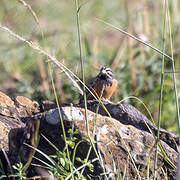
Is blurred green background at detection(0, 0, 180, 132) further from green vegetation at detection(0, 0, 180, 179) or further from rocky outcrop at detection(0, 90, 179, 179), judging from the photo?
rocky outcrop at detection(0, 90, 179, 179)

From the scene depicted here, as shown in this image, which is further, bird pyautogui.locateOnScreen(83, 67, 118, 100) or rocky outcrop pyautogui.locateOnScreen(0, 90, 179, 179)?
bird pyautogui.locateOnScreen(83, 67, 118, 100)

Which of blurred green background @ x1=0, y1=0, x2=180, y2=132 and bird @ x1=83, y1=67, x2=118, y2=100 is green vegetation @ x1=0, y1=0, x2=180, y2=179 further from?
bird @ x1=83, y1=67, x2=118, y2=100

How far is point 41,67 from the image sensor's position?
8.16 meters

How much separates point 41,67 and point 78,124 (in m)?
4.72

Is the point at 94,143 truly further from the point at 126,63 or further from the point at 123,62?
the point at 123,62

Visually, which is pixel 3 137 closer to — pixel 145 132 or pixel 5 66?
pixel 145 132

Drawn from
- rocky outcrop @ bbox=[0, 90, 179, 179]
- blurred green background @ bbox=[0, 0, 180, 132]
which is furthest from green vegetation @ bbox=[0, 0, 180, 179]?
rocky outcrop @ bbox=[0, 90, 179, 179]

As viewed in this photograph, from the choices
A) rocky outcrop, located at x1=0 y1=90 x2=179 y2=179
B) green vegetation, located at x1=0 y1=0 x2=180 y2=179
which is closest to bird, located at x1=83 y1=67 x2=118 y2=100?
green vegetation, located at x1=0 y1=0 x2=180 y2=179

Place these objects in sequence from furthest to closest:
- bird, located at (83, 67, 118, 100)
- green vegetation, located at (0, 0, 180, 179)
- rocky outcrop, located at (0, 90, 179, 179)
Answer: green vegetation, located at (0, 0, 180, 179) → bird, located at (83, 67, 118, 100) → rocky outcrop, located at (0, 90, 179, 179)

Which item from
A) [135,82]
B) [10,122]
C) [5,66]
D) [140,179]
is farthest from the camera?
[5,66]

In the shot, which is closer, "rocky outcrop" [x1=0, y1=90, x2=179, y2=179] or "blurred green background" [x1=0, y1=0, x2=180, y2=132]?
"rocky outcrop" [x1=0, y1=90, x2=179, y2=179]

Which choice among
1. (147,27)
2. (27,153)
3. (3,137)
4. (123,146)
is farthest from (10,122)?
(147,27)

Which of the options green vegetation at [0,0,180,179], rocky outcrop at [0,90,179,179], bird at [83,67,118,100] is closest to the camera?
rocky outcrop at [0,90,179,179]

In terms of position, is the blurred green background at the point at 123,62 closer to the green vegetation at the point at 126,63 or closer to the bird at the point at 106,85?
the green vegetation at the point at 126,63
